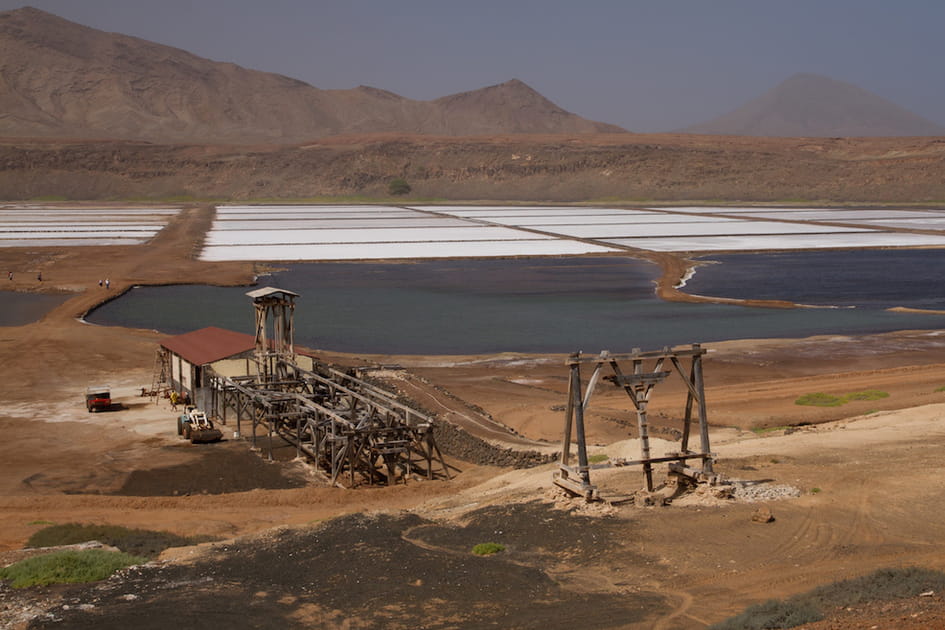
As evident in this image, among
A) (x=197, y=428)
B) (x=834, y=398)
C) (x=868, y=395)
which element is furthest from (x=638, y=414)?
(x=868, y=395)

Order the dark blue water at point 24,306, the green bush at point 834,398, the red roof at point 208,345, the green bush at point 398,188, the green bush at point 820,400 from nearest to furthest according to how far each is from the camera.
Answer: the green bush at point 820,400 → the green bush at point 834,398 → the red roof at point 208,345 → the dark blue water at point 24,306 → the green bush at point 398,188

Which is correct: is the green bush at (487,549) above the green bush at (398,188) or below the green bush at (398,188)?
below

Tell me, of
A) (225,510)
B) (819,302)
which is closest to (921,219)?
(819,302)

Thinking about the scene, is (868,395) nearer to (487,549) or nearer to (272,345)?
(272,345)

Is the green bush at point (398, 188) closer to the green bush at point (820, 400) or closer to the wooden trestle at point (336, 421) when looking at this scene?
the wooden trestle at point (336, 421)

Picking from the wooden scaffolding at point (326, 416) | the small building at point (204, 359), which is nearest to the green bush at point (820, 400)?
the wooden scaffolding at point (326, 416)

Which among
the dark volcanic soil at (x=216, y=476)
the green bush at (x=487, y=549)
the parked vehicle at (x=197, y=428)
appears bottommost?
the dark volcanic soil at (x=216, y=476)
